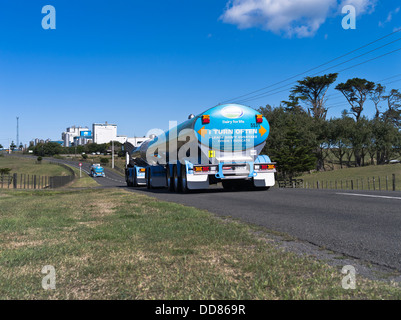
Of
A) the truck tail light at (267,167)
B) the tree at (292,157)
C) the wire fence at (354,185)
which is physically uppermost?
the tree at (292,157)

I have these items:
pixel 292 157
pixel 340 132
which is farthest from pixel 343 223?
pixel 340 132

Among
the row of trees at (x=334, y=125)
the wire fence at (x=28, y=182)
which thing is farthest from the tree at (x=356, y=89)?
the wire fence at (x=28, y=182)

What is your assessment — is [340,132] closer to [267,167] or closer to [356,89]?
[356,89]

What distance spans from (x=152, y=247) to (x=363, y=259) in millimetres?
2779

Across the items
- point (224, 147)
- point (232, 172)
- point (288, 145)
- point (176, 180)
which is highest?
point (288, 145)

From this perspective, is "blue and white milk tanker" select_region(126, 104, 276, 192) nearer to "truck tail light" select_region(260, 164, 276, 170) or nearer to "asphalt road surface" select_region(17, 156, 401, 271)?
"truck tail light" select_region(260, 164, 276, 170)

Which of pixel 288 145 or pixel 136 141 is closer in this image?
pixel 136 141

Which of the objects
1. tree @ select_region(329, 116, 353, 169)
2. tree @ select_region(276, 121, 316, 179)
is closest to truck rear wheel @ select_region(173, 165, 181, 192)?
tree @ select_region(276, 121, 316, 179)

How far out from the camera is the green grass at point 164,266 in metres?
3.64

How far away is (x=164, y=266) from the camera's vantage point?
4.60 m

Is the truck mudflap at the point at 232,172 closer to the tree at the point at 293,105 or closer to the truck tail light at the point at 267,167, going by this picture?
the truck tail light at the point at 267,167

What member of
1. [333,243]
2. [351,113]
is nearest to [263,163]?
[333,243]

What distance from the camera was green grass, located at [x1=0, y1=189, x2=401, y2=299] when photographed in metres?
3.64
